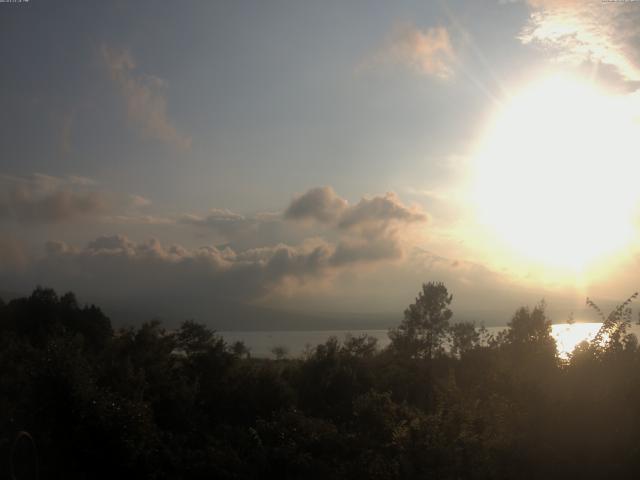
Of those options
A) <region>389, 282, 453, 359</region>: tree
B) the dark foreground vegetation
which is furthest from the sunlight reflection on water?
<region>389, 282, 453, 359</region>: tree

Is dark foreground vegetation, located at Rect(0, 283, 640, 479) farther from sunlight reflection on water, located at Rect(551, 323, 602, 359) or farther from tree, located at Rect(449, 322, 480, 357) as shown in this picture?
tree, located at Rect(449, 322, 480, 357)

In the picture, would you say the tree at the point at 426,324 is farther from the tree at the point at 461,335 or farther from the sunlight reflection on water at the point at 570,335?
the sunlight reflection on water at the point at 570,335

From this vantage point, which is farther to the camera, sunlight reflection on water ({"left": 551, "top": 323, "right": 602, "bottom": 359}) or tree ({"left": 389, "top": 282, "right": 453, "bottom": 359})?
tree ({"left": 389, "top": 282, "right": 453, "bottom": 359})

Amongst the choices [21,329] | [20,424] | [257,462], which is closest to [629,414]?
[257,462]

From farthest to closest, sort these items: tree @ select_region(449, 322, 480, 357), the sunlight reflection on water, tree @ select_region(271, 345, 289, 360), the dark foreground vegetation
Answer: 1. tree @ select_region(449, 322, 480, 357)
2. tree @ select_region(271, 345, 289, 360)
3. the sunlight reflection on water
4. the dark foreground vegetation

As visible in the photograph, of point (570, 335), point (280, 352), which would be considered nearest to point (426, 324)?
point (280, 352)

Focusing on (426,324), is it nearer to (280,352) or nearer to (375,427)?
(280,352)

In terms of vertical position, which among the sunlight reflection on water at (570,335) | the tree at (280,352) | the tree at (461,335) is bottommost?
the tree at (280,352)

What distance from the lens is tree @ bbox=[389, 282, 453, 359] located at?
61500mm

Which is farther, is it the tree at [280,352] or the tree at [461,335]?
the tree at [461,335]

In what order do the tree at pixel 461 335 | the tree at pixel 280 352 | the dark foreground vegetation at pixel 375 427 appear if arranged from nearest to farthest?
the dark foreground vegetation at pixel 375 427, the tree at pixel 280 352, the tree at pixel 461 335

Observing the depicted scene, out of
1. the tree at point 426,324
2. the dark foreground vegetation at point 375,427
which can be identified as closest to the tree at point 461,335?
the tree at point 426,324

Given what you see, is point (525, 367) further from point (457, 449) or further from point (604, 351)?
point (457, 449)

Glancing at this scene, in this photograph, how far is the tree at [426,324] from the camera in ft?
202
